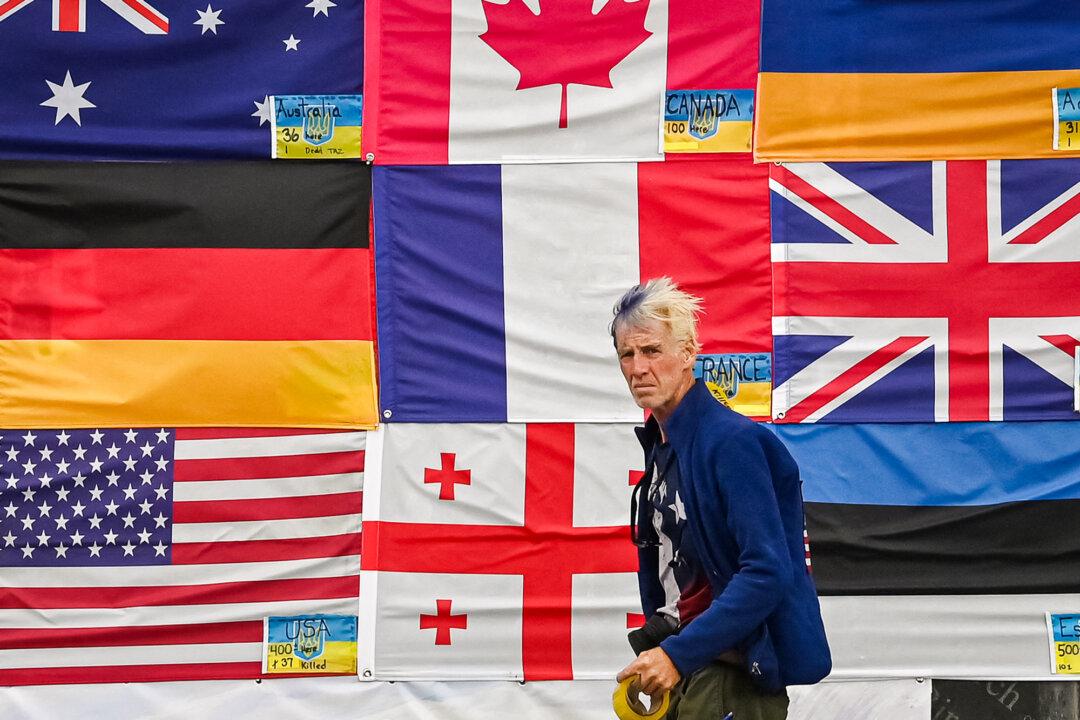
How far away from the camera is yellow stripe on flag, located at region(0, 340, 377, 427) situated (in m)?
4.31

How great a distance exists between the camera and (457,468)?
4.32 m

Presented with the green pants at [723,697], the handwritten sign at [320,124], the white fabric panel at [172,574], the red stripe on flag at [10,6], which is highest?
the red stripe on flag at [10,6]

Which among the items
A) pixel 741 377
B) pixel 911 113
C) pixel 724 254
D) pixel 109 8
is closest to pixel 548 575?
pixel 741 377

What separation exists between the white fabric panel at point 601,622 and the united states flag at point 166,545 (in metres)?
0.80

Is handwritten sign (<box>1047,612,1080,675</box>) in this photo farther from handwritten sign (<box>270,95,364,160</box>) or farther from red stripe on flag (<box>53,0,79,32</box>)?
red stripe on flag (<box>53,0,79,32</box>)

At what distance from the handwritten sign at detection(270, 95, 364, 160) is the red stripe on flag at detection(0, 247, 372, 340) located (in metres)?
0.37

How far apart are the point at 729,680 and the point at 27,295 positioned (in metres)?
2.98

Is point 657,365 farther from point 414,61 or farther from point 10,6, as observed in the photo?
point 10,6

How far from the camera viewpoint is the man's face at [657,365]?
103 inches

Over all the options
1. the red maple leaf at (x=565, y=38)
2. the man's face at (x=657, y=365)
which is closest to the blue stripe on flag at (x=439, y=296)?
the red maple leaf at (x=565, y=38)

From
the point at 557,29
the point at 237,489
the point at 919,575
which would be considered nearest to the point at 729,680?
the point at 919,575

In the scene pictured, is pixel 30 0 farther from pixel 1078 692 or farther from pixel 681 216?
pixel 1078 692

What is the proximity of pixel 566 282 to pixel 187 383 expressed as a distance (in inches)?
53.9

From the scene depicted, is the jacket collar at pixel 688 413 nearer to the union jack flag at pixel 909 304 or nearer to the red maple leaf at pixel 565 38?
the union jack flag at pixel 909 304
